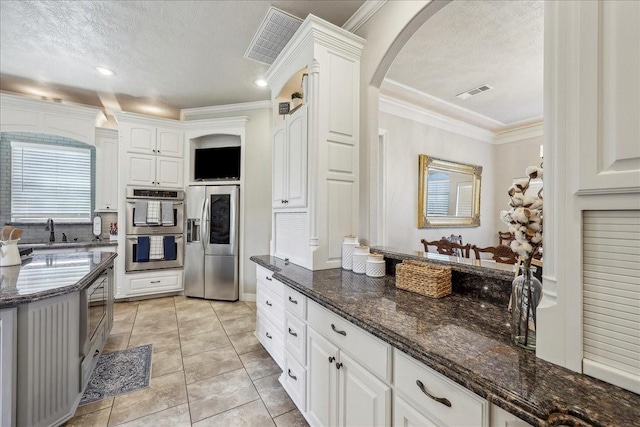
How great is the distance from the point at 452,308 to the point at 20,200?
552cm

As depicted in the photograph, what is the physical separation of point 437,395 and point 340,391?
0.59 metres

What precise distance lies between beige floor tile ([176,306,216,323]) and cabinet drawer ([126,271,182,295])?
64 cm

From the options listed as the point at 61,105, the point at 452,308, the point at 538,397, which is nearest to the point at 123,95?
the point at 61,105

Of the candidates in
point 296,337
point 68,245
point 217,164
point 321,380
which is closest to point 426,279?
point 321,380

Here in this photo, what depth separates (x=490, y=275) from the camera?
1312 millimetres

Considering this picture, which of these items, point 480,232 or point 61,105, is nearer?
point 61,105

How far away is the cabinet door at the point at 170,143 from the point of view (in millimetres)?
4160

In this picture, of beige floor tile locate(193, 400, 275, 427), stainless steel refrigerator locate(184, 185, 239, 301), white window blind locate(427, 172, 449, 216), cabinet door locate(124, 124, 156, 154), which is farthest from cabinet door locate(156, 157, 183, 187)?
white window blind locate(427, 172, 449, 216)

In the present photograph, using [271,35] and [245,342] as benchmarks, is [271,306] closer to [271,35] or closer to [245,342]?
[245,342]

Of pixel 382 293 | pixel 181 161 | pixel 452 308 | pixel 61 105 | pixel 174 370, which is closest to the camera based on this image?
pixel 452 308

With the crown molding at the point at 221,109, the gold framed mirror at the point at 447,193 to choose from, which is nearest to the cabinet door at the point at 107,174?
the crown molding at the point at 221,109

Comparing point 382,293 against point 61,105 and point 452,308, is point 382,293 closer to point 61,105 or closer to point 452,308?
point 452,308

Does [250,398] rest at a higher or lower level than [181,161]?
lower

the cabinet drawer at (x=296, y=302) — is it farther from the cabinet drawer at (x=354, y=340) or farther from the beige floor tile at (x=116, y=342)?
the beige floor tile at (x=116, y=342)
